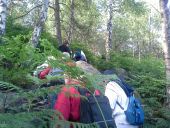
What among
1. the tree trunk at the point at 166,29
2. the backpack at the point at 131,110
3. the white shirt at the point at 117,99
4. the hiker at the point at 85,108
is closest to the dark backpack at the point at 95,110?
the hiker at the point at 85,108

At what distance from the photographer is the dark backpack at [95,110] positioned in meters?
2.90

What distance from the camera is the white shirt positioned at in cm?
387

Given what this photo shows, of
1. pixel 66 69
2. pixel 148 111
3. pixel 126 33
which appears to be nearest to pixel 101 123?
pixel 66 69

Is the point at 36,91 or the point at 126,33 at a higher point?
the point at 126,33

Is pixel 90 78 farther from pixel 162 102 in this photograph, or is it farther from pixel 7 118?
pixel 162 102

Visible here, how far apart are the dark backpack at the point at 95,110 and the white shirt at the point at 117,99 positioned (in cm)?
81

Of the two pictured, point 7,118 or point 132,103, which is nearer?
point 7,118

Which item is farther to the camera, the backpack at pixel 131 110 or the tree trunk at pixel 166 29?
the tree trunk at pixel 166 29

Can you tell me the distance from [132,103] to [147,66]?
13390 mm

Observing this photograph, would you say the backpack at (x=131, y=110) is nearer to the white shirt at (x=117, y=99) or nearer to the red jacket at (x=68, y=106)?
the white shirt at (x=117, y=99)

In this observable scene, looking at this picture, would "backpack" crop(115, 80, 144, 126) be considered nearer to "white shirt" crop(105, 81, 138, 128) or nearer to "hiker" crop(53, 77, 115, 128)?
"white shirt" crop(105, 81, 138, 128)

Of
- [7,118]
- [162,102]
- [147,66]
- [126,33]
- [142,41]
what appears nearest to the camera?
[7,118]

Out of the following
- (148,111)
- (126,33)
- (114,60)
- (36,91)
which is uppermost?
(126,33)

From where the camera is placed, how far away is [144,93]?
748 cm
